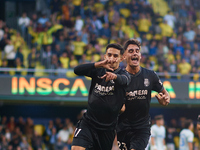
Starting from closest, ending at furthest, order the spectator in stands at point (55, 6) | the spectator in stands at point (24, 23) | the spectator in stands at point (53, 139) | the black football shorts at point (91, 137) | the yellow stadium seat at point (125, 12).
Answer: the black football shorts at point (91, 137)
the spectator in stands at point (53, 139)
the spectator in stands at point (24, 23)
the spectator in stands at point (55, 6)
the yellow stadium seat at point (125, 12)

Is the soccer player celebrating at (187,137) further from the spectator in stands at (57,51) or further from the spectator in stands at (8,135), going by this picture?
the spectator in stands at (57,51)

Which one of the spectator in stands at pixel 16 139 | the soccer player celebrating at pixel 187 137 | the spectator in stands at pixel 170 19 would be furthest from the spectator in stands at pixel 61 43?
the soccer player celebrating at pixel 187 137

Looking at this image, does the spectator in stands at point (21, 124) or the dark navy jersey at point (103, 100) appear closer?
the dark navy jersey at point (103, 100)

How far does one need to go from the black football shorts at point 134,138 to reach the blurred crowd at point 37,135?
7.95 m

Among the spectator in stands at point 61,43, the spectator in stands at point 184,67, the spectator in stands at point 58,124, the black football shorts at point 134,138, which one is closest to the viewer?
the black football shorts at point 134,138

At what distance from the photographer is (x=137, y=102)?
22.7 ft

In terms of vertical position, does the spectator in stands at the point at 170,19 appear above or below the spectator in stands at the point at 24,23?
above

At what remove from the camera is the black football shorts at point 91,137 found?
6199mm

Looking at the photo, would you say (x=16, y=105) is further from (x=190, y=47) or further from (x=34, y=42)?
(x=190, y=47)

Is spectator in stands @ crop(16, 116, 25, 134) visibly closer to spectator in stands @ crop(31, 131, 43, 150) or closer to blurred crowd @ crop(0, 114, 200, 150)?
blurred crowd @ crop(0, 114, 200, 150)

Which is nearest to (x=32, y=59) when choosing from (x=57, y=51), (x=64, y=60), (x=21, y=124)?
(x=57, y=51)

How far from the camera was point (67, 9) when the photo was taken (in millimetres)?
18828

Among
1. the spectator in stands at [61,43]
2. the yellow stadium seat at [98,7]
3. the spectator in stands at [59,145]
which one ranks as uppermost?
the yellow stadium seat at [98,7]

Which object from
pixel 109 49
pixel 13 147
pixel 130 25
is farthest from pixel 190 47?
pixel 109 49
